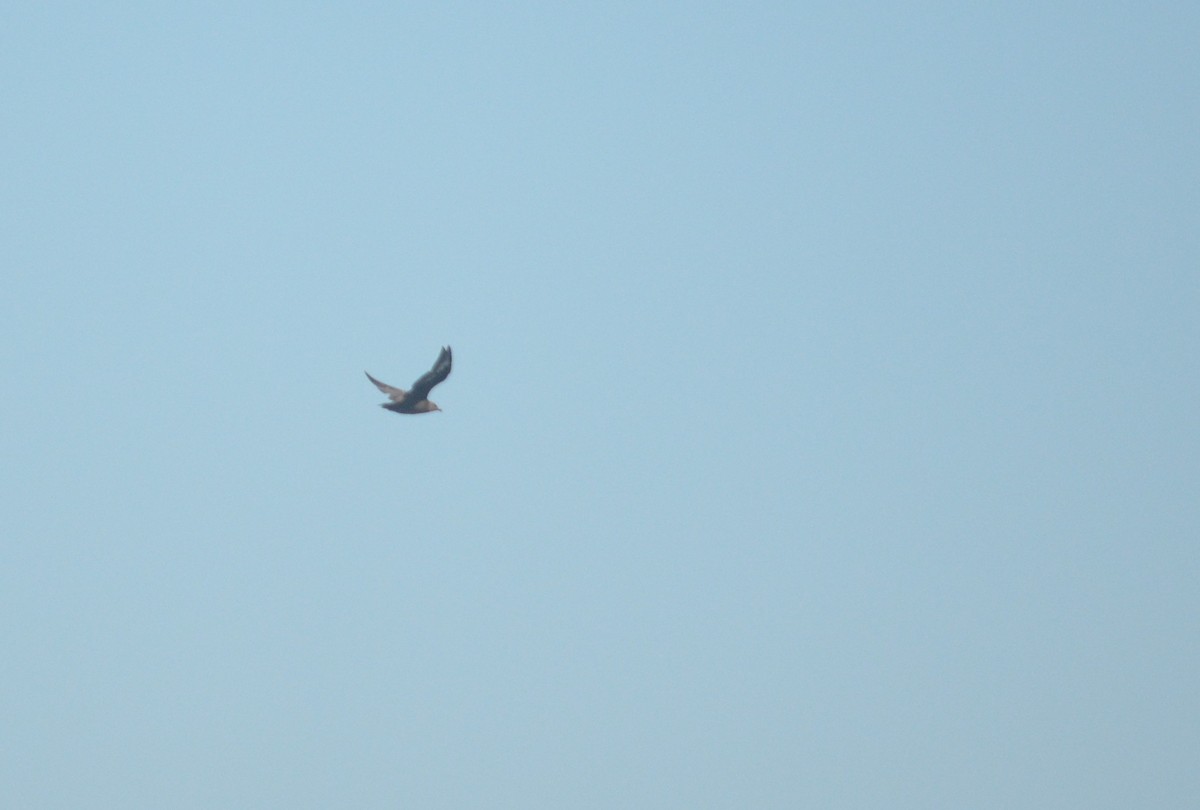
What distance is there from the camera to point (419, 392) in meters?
90.5

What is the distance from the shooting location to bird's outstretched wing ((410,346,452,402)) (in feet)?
294

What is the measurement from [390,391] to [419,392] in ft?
2.91

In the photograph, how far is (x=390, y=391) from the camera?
91188 millimetres

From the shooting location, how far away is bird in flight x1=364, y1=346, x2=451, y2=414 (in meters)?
89.9

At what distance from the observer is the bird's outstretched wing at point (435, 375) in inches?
3533

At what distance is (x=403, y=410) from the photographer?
298ft

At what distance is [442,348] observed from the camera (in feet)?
294

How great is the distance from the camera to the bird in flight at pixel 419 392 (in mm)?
89875

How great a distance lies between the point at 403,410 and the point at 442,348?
1.89m

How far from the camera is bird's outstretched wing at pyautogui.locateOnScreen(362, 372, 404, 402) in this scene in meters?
90.9

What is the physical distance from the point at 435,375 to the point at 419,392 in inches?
28.1

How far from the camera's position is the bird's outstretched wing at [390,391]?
90938 millimetres
